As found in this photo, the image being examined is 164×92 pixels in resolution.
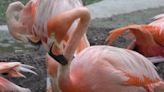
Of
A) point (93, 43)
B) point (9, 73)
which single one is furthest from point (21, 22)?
point (9, 73)

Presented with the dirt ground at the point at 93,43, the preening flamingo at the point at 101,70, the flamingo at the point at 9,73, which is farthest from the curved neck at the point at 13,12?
the preening flamingo at the point at 101,70

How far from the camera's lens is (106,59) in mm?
3799

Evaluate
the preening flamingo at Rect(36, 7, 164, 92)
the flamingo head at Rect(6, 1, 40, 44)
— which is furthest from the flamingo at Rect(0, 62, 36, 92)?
the flamingo head at Rect(6, 1, 40, 44)

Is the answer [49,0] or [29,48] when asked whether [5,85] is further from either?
[29,48]

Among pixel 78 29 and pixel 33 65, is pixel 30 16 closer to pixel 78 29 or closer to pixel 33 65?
pixel 33 65

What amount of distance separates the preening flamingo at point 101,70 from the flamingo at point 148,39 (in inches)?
26.4

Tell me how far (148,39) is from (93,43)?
107 centimetres

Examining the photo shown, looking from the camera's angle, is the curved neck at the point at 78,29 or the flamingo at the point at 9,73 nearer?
the curved neck at the point at 78,29

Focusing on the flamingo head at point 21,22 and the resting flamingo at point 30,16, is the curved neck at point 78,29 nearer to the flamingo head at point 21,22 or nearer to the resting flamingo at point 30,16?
the resting flamingo at point 30,16

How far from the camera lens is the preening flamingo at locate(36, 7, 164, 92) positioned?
3613 mm

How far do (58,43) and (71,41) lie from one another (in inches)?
11.1

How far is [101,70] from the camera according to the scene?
372 centimetres

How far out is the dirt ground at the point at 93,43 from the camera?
458 centimetres

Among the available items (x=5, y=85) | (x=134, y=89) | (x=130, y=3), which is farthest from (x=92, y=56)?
(x=130, y=3)
